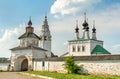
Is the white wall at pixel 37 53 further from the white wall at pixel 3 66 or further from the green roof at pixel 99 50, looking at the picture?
the green roof at pixel 99 50

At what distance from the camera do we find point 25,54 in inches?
1531

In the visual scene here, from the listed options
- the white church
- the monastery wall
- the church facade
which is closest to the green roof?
the white church

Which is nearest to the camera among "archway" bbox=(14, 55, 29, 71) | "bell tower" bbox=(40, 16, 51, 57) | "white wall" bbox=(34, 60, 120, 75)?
"white wall" bbox=(34, 60, 120, 75)

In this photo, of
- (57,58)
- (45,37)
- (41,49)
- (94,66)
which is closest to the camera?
(94,66)

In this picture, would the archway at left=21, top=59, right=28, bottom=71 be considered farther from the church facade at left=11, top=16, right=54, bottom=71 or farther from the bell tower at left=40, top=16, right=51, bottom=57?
the bell tower at left=40, top=16, right=51, bottom=57

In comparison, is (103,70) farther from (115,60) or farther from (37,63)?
(37,63)

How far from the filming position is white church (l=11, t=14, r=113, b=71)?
35.9 m

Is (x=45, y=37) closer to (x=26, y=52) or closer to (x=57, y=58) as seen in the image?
(x=26, y=52)

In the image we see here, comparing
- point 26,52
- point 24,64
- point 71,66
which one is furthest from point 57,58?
point 24,64

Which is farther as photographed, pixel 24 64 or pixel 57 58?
pixel 24 64

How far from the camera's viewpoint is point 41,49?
132 feet

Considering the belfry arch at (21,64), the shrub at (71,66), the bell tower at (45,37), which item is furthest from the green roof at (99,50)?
the shrub at (71,66)

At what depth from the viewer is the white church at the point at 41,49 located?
35862mm

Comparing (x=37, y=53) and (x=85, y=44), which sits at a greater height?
(x=85, y=44)
